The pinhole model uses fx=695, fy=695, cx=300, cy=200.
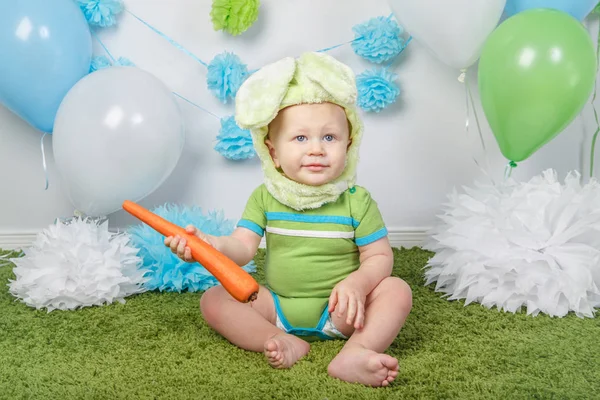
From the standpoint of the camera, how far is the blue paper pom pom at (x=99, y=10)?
2.01 metres

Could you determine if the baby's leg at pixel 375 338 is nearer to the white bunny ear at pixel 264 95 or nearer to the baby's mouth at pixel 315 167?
the baby's mouth at pixel 315 167

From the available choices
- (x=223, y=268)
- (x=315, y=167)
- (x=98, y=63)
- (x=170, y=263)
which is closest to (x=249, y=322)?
(x=223, y=268)

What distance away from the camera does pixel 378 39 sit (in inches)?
79.0

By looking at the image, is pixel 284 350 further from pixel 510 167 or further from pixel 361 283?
pixel 510 167

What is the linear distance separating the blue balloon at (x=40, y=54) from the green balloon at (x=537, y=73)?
3.57 ft

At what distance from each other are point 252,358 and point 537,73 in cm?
90

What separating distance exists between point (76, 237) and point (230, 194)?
62cm

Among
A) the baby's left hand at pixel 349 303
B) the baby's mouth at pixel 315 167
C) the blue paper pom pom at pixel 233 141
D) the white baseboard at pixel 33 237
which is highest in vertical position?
the baby's mouth at pixel 315 167

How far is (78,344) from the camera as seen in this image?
133cm

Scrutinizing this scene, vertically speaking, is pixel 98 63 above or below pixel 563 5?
below

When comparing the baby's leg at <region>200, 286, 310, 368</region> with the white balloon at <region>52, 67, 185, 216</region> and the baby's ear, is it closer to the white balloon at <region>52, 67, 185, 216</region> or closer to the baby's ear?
the baby's ear

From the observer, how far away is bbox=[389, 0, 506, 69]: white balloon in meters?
1.69

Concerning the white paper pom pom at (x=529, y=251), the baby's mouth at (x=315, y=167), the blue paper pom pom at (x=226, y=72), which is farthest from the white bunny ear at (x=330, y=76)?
the blue paper pom pom at (x=226, y=72)

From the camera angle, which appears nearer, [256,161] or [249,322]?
[249,322]
